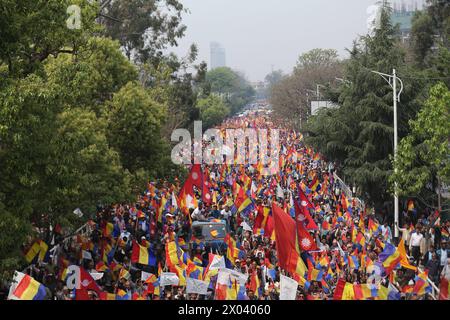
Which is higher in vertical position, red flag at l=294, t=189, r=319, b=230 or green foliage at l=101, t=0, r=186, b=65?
green foliage at l=101, t=0, r=186, b=65

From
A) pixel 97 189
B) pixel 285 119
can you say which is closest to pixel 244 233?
pixel 97 189

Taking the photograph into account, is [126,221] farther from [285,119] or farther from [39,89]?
[285,119]

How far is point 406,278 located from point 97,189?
8.50 metres

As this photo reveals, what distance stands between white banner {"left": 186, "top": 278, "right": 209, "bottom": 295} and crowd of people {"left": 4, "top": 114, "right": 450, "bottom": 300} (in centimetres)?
12

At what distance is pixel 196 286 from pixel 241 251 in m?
4.57

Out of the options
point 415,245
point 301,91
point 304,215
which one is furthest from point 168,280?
point 301,91

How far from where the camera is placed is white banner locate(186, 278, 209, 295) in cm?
1348

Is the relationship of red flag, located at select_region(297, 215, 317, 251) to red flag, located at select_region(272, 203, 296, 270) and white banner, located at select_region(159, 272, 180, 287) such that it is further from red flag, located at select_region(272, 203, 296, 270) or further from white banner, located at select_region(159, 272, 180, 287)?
white banner, located at select_region(159, 272, 180, 287)

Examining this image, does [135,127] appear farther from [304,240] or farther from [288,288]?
[288,288]

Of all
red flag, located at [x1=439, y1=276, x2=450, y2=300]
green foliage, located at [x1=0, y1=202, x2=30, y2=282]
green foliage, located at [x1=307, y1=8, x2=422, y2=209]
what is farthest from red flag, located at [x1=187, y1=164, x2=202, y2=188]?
red flag, located at [x1=439, y1=276, x2=450, y2=300]

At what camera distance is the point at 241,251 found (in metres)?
18.0

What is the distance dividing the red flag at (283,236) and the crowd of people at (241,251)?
287 millimetres

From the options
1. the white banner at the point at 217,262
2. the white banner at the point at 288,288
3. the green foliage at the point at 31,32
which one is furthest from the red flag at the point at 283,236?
the green foliage at the point at 31,32

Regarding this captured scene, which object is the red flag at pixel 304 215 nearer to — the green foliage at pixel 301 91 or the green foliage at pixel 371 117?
the green foliage at pixel 371 117
